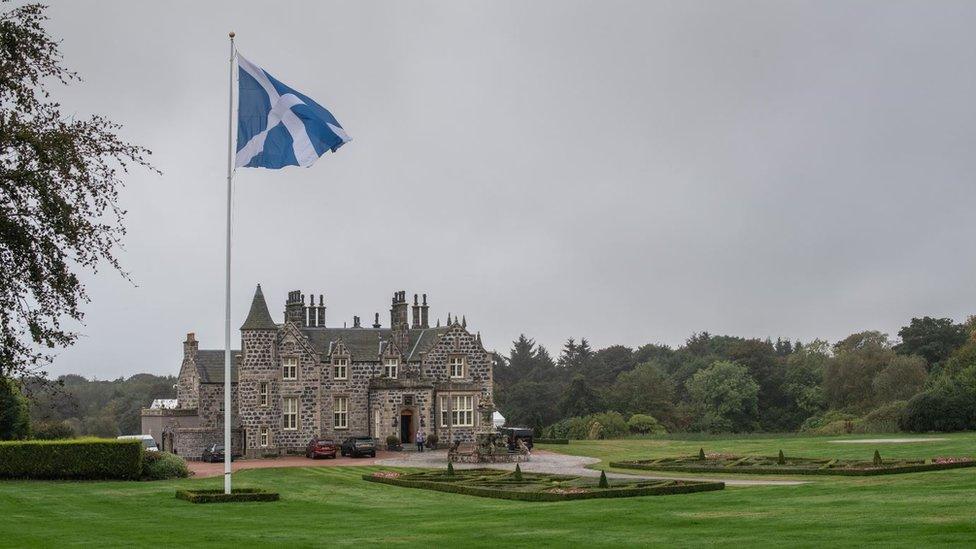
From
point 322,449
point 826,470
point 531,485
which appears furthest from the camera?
point 322,449

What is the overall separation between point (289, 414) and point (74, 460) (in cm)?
2254

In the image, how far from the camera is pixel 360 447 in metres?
64.4

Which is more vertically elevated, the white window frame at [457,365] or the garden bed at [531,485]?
the white window frame at [457,365]

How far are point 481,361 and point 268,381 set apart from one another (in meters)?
14.3

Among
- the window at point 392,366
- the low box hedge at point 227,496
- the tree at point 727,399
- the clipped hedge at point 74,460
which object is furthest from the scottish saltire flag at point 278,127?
the tree at point 727,399

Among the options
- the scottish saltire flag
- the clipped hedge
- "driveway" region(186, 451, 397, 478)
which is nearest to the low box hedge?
the scottish saltire flag

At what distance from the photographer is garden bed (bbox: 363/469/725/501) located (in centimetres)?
3334

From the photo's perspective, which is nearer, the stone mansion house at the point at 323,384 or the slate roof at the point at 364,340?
the stone mansion house at the point at 323,384

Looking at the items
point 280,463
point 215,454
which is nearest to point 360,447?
point 280,463

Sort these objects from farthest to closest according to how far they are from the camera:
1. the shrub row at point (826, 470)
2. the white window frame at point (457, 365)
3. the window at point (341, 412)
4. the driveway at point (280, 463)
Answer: the white window frame at point (457, 365) → the window at point (341, 412) → the driveway at point (280, 463) → the shrub row at point (826, 470)

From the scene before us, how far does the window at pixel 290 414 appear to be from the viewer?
7025cm

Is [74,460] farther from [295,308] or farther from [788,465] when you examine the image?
[788,465]

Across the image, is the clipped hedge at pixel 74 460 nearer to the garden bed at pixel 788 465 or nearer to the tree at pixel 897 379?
the garden bed at pixel 788 465

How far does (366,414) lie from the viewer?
7312cm
